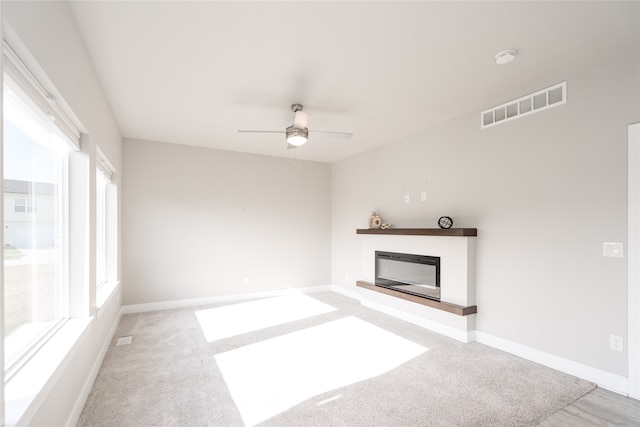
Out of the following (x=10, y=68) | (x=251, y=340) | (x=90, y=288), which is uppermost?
(x=10, y=68)

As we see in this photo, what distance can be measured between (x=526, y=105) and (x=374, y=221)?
2584mm

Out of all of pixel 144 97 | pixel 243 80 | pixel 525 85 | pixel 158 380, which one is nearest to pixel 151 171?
pixel 144 97

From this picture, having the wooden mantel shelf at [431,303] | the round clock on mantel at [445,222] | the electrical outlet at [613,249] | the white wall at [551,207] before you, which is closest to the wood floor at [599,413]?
the white wall at [551,207]

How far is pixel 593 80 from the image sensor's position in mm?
2762

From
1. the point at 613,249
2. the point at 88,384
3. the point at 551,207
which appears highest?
the point at 551,207

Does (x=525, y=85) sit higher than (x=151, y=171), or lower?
higher

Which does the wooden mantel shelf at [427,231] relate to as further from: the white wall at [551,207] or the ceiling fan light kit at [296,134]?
the ceiling fan light kit at [296,134]

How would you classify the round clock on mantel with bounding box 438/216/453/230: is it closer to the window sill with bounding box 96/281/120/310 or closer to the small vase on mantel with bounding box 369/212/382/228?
the small vase on mantel with bounding box 369/212/382/228

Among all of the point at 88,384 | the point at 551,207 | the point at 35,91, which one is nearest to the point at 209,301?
the point at 88,384

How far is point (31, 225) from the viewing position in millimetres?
1879

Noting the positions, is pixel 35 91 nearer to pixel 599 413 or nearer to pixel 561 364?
pixel 599 413

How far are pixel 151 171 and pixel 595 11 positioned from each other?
5329 millimetres

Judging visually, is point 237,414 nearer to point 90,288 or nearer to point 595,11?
point 90,288

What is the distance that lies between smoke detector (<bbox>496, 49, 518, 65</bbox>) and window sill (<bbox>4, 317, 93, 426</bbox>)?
3560 mm
